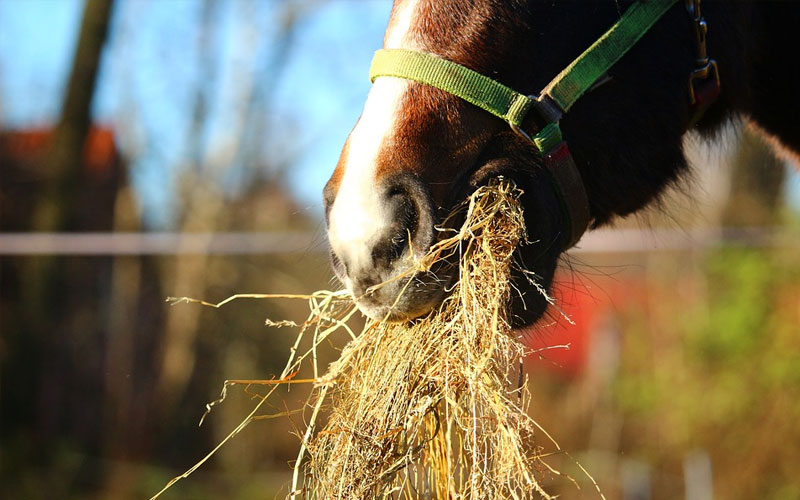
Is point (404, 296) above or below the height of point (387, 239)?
below

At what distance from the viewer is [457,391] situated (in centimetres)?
143

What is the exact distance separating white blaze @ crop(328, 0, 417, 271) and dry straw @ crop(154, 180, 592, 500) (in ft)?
0.33

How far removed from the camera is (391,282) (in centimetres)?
136

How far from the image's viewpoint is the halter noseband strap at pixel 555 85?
141 centimetres

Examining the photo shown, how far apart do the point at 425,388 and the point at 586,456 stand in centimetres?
538

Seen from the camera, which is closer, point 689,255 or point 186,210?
point 689,255

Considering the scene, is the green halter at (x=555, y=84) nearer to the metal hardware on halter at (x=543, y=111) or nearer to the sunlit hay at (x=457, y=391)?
the metal hardware on halter at (x=543, y=111)

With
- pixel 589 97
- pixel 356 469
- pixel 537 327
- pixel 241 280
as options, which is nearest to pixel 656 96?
pixel 589 97

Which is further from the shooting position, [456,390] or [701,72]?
[701,72]

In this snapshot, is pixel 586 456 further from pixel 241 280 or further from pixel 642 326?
pixel 241 280

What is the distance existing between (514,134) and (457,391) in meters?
0.51

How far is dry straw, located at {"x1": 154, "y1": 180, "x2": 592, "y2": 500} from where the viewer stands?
1354 mm

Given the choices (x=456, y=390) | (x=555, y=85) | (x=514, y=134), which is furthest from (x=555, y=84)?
(x=456, y=390)

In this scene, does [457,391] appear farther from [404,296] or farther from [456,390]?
[404,296]
